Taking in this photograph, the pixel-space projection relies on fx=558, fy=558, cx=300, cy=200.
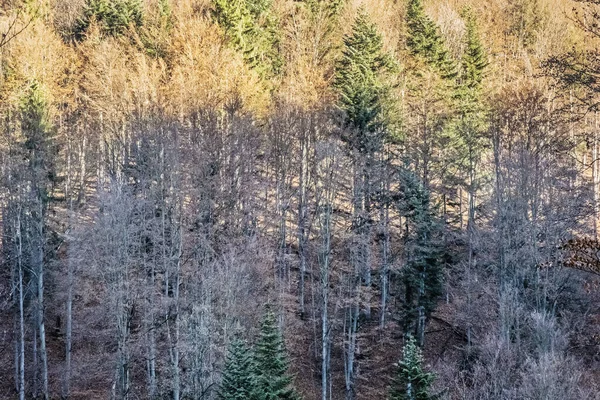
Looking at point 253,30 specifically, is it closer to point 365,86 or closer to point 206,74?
point 206,74

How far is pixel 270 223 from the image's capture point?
32.1 m

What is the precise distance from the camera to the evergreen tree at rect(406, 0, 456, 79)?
133ft

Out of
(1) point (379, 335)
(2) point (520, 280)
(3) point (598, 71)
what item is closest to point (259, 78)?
(1) point (379, 335)

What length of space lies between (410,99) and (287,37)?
12.1 meters

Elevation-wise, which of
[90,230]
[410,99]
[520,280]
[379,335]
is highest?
[410,99]

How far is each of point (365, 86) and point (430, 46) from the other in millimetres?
11183

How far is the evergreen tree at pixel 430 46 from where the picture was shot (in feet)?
133

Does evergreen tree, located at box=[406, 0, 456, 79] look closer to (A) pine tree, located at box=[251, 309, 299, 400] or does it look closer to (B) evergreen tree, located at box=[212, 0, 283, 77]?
(B) evergreen tree, located at box=[212, 0, 283, 77]

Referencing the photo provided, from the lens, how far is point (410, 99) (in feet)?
128

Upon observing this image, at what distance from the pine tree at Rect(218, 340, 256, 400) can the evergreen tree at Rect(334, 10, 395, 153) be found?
15.8m

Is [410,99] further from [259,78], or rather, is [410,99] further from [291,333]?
[291,333]

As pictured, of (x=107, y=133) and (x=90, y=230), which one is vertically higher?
(x=107, y=133)

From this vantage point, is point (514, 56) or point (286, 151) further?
point (514, 56)

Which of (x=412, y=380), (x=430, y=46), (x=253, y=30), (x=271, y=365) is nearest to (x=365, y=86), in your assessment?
(x=430, y=46)
